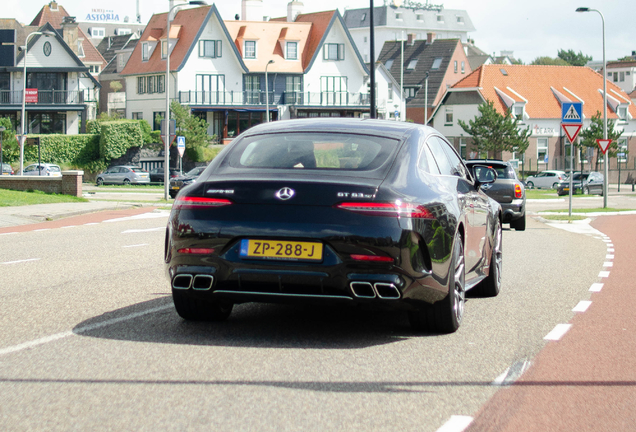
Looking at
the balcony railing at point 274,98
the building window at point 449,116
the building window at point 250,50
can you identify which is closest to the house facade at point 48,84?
the balcony railing at point 274,98

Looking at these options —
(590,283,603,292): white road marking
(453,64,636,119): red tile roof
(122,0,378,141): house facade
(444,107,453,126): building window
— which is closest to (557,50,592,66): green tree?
(453,64,636,119): red tile roof

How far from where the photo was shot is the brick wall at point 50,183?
2995 centimetres

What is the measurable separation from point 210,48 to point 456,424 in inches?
2650

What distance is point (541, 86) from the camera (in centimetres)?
8438

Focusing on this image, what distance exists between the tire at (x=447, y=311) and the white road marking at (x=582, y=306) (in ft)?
6.22

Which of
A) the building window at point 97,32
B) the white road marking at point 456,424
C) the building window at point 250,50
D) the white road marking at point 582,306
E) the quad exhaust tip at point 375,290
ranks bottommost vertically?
the white road marking at point 582,306

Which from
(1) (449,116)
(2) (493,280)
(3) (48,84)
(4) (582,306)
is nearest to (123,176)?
(3) (48,84)

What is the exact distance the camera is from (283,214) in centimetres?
591

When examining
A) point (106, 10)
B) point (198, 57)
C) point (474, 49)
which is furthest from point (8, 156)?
point (106, 10)

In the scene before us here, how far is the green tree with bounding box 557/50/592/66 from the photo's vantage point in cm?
16838

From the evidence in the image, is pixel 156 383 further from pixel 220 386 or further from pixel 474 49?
pixel 474 49

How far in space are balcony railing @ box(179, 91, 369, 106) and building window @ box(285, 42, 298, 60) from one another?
3.10 meters

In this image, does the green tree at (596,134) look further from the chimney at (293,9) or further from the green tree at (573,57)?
the green tree at (573,57)

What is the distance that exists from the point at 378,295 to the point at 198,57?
2570 inches
